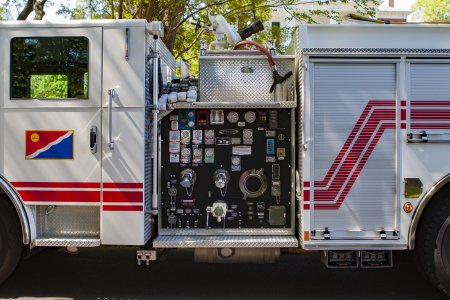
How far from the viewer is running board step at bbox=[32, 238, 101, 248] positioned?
463 centimetres

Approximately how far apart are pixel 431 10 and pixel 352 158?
21.6 m

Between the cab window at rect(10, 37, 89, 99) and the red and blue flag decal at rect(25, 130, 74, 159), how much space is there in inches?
14.1

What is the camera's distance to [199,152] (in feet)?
16.2

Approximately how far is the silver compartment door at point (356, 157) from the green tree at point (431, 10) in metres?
17.9

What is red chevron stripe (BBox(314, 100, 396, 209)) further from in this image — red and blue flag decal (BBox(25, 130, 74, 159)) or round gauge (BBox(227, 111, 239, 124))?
red and blue flag decal (BBox(25, 130, 74, 159))

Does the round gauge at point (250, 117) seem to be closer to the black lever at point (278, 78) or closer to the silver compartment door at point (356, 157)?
the black lever at point (278, 78)

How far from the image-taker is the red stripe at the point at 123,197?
4.64 metres

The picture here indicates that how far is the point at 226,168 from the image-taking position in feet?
16.1

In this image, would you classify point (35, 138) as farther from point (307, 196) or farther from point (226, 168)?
point (307, 196)

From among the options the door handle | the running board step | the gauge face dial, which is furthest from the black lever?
the running board step

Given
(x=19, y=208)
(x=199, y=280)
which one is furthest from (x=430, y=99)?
(x=19, y=208)

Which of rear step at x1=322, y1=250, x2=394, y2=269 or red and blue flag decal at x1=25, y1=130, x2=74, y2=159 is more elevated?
red and blue flag decal at x1=25, y1=130, x2=74, y2=159

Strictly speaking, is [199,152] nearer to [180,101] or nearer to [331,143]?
[180,101]

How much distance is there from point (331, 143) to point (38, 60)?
9.67 ft
